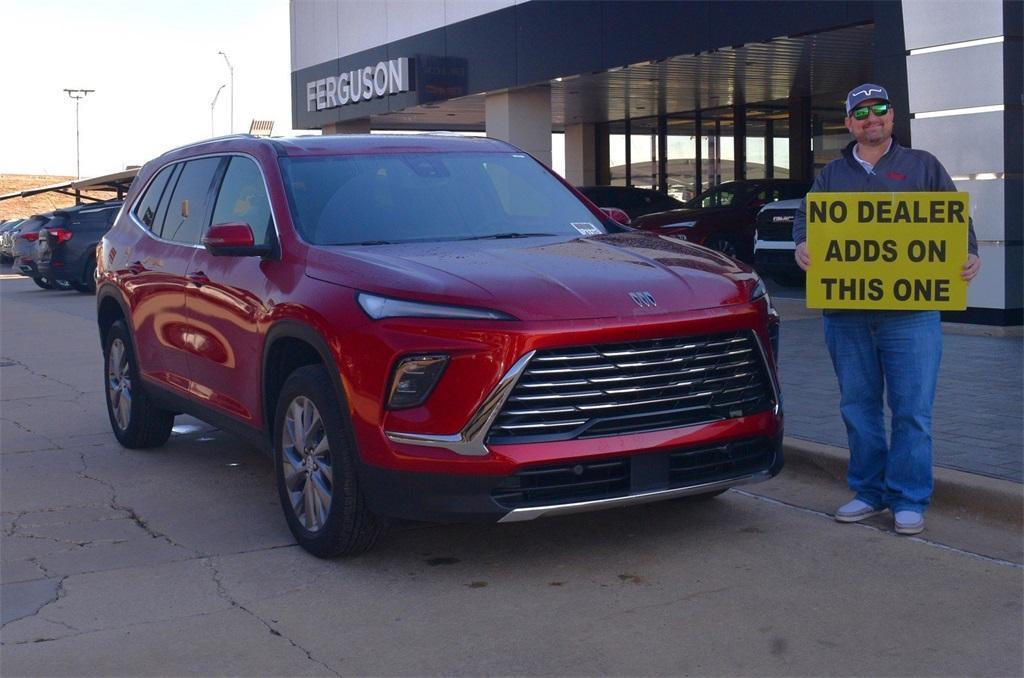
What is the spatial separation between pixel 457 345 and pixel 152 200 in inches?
153

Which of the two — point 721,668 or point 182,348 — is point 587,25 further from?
point 721,668

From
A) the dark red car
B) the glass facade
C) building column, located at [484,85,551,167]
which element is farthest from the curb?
the glass facade

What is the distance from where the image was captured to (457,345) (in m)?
4.80

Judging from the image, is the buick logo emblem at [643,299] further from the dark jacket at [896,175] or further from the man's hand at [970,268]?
the man's hand at [970,268]

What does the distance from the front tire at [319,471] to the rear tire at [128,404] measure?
2444 millimetres

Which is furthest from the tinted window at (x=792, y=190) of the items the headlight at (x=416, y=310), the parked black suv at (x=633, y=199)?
the headlight at (x=416, y=310)

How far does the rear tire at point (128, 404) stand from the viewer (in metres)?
7.89

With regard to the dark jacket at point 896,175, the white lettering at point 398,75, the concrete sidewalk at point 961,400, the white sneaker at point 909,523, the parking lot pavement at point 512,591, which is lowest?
the parking lot pavement at point 512,591

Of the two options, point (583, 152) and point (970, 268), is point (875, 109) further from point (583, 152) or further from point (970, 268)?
point (583, 152)

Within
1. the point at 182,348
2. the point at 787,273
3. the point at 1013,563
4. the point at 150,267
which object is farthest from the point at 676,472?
the point at 787,273

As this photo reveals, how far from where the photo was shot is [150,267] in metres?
7.43

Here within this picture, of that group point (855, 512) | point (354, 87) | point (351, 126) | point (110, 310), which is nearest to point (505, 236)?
point (855, 512)

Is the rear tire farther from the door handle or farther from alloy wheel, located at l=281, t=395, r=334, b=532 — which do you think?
alloy wheel, located at l=281, t=395, r=334, b=532

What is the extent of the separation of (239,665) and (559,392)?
5.04 ft
